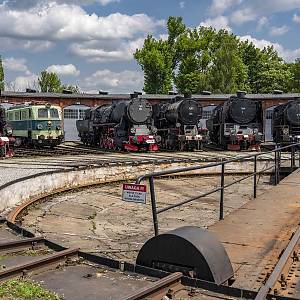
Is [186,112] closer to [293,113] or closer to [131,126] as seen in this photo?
[131,126]

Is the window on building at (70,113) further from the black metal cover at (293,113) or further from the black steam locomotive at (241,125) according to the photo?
the black metal cover at (293,113)

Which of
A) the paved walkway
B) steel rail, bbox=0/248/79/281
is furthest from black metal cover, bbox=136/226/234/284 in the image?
steel rail, bbox=0/248/79/281

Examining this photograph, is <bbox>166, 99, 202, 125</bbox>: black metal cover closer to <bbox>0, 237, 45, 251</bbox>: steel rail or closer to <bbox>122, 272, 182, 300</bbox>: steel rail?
<bbox>0, 237, 45, 251</bbox>: steel rail

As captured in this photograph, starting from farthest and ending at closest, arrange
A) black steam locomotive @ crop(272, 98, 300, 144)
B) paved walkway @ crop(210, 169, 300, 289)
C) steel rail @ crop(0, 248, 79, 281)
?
1. black steam locomotive @ crop(272, 98, 300, 144)
2. paved walkway @ crop(210, 169, 300, 289)
3. steel rail @ crop(0, 248, 79, 281)

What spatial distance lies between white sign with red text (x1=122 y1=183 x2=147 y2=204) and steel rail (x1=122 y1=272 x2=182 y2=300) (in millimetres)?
993

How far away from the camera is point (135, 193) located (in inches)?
193

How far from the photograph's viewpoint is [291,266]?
15.6 feet

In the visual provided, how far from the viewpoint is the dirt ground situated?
703 cm

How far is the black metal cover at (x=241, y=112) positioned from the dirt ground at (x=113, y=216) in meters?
11.2

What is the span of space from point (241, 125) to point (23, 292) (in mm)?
22267

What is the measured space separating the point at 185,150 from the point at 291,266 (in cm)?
2033

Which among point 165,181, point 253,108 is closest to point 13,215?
point 165,181

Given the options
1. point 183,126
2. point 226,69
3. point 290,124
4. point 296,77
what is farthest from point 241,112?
point 296,77

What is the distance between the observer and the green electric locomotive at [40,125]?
87.0 feet
